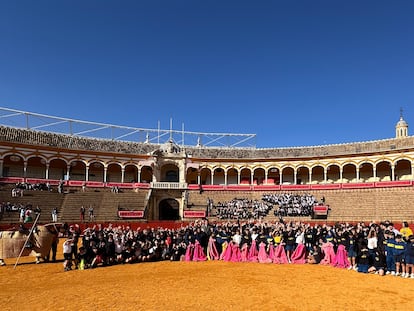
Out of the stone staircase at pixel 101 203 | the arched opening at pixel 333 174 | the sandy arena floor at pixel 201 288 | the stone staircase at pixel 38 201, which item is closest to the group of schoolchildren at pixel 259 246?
the sandy arena floor at pixel 201 288

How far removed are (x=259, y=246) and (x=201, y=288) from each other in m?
6.04

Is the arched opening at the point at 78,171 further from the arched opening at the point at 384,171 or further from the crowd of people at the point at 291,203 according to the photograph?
the arched opening at the point at 384,171

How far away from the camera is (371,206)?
31188mm

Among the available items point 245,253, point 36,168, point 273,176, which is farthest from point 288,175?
point 36,168

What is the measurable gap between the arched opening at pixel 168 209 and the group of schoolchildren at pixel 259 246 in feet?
68.6

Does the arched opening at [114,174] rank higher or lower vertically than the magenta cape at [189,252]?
higher

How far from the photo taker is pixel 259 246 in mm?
15523

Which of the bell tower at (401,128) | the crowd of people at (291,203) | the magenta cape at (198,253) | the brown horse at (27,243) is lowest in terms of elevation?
the magenta cape at (198,253)

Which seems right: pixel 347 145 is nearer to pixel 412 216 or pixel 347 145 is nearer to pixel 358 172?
pixel 358 172

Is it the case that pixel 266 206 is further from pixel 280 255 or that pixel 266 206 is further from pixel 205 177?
pixel 280 255

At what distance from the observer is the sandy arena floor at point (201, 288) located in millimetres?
8430

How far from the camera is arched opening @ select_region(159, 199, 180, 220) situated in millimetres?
37875

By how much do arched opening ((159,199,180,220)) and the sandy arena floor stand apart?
24.1 meters

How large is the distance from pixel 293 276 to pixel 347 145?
34319 millimetres
